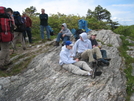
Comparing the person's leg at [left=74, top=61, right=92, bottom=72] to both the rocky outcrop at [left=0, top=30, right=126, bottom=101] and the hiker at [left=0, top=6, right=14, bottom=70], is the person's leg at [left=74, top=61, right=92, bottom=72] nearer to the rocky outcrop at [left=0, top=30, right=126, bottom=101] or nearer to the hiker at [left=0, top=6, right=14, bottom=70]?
the rocky outcrop at [left=0, top=30, right=126, bottom=101]

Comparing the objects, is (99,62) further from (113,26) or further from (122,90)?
(113,26)

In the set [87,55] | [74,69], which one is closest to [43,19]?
[87,55]

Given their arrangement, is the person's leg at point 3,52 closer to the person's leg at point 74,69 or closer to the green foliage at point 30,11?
the person's leg at point 74,69

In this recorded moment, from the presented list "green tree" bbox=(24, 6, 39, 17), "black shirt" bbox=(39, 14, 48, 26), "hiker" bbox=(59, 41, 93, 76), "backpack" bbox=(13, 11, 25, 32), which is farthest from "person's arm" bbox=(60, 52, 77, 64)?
"green tree" bbox=(24, 6, 39, 17)

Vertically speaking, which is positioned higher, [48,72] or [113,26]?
[113,26]

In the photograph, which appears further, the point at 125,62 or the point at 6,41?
the point at 125,62

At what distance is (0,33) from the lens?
7055 mm

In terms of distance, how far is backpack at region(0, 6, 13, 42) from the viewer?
7.01 meters

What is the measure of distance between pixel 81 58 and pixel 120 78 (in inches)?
96.6

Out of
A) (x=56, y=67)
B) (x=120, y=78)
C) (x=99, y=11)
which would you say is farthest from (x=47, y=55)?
(x=99, y=11)

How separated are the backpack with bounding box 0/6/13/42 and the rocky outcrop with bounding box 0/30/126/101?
194 cm

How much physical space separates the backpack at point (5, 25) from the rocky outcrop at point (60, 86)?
1.94 meters

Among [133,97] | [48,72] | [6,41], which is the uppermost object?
[6,41]

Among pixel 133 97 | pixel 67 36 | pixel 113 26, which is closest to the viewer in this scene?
pixel 133 97
